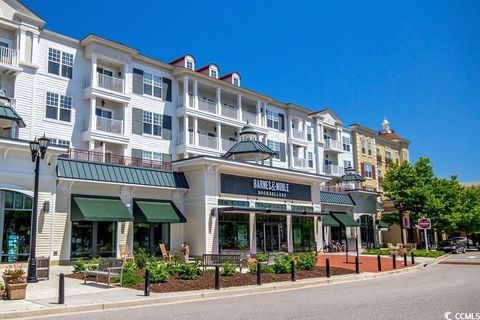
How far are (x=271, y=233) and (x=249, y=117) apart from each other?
13.2 meters

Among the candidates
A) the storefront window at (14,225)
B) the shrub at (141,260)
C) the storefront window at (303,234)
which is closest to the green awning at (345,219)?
the storefront window at (303,234)

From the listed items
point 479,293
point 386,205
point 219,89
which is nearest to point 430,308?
point 479,293

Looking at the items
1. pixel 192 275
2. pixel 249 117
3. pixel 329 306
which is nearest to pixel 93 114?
pixel 249 117

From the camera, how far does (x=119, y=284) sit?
16.7 metres

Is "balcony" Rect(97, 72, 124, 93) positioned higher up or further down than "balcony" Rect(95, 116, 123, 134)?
higher up

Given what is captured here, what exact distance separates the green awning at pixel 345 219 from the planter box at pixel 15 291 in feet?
118

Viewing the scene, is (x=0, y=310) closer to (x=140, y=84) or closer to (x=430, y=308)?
(x=430, y=308)

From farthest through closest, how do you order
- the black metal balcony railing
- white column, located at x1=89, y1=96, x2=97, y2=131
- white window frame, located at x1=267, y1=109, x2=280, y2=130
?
1. white window frame, located at x1=267, y1=109, x2=280, y2=130
2. white column, located at x1=89, y1=96, x2=97, y2=131
3. the black metal balcony railing

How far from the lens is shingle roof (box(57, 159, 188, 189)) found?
2552 centimetres

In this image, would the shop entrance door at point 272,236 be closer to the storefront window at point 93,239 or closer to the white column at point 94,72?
the storefront window at point 93,239

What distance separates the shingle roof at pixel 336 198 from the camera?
44841mm

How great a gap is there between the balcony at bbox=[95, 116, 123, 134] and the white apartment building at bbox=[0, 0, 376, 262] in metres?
0.07

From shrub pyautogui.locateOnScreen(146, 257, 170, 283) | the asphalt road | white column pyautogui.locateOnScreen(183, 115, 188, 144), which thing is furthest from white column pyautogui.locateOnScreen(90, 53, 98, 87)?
the asphalt road

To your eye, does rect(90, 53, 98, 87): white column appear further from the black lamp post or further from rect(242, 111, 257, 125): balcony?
rect(242, 111, 257, 125): balcony
